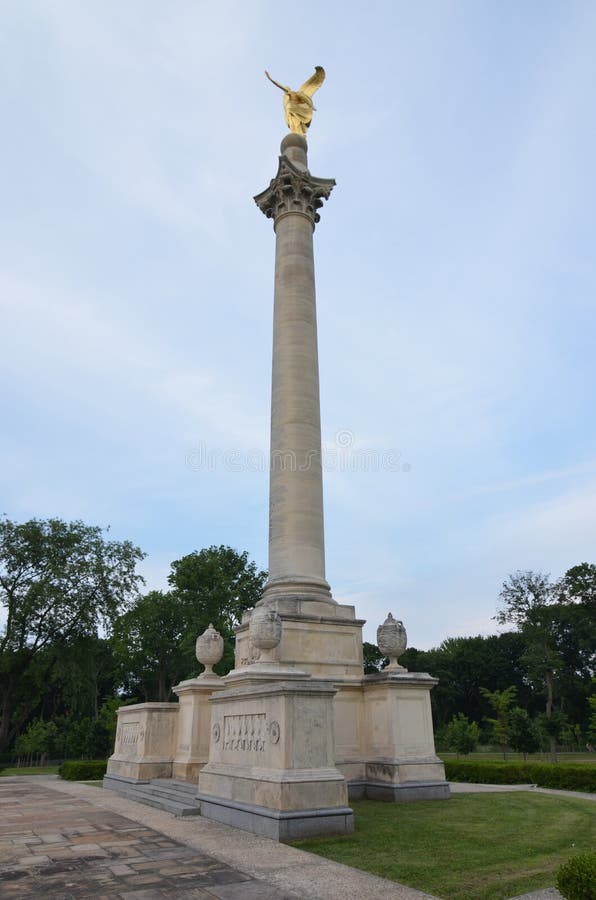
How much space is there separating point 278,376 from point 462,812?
15067 millimetres

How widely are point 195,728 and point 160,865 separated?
10731mm

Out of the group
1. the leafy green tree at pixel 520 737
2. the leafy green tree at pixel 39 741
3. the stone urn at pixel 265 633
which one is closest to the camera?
the stone urn at pixel 265 633

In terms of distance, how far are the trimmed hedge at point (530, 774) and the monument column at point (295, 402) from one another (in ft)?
31.6

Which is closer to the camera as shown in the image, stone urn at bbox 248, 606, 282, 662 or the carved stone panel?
the carved stone panel

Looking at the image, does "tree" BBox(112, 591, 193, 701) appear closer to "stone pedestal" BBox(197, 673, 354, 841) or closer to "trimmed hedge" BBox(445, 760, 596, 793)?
"trimmed hedge" BBox(445, 760, 596, 793)

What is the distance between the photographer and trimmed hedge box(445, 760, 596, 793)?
20812 mm

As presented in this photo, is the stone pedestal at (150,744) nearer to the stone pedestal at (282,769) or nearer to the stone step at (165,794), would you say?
the stone step at (165,794)

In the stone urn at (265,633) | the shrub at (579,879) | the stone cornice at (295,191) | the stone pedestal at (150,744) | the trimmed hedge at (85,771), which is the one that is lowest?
the trimmed hedge at (85,771)

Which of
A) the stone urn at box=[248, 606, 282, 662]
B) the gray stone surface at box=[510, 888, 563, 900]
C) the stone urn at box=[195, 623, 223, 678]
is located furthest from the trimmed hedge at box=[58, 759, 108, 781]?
the gray stone surface at box=[510, 888, 563, 900]

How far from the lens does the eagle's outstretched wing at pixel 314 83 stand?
98.3 ft

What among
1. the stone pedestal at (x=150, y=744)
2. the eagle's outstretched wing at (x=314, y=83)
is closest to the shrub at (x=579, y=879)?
the stone pedestal at (x=150, y=744)

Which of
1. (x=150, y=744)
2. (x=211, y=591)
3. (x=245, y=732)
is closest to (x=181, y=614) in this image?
(x=211, y=591)

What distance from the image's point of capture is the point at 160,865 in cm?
955

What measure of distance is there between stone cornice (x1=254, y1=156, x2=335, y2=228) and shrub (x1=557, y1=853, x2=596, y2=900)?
24.7 metres
